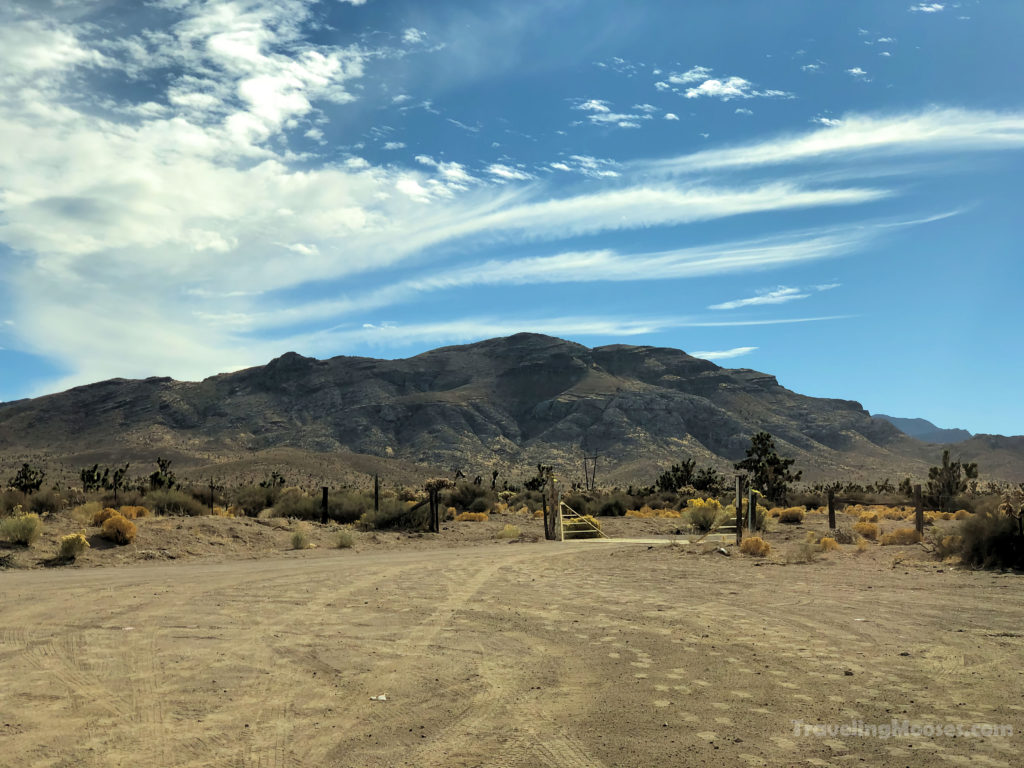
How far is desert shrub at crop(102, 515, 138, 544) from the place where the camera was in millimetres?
22297

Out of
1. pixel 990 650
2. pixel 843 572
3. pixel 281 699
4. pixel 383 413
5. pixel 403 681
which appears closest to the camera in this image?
pixel 281 699

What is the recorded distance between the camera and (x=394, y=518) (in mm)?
33094

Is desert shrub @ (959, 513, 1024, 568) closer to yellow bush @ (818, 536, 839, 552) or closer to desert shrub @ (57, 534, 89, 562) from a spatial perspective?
yellow bush @ (818, 536, 839, 552)

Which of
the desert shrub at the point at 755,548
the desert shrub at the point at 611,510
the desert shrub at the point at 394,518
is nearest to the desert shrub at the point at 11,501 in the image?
the desert shrub at the point at 394,518

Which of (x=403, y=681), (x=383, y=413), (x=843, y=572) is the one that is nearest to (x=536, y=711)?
(x=403, y=681)

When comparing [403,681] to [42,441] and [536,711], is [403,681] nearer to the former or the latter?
[536,711]

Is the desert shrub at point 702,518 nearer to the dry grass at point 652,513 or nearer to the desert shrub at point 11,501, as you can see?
the dry grass at point 652,513

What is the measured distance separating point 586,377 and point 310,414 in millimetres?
51740

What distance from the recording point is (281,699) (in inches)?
295

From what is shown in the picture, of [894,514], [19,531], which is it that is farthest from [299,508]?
[894,514]

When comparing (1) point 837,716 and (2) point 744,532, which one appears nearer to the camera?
(1) point 837,716

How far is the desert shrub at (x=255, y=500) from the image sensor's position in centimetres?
3659

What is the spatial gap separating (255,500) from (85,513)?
1230cm

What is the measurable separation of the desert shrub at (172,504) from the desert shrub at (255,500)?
3780 millimetres
